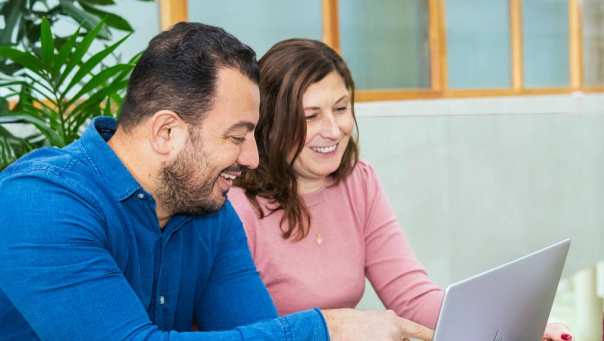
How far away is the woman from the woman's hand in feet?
1.10

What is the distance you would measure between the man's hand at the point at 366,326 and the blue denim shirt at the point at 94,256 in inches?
1.0

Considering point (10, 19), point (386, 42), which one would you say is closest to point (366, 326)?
point (10, 19)

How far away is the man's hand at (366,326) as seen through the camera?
115 cm

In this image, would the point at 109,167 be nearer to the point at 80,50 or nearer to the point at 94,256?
the point at 94,256

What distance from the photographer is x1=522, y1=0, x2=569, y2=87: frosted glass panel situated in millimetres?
5238

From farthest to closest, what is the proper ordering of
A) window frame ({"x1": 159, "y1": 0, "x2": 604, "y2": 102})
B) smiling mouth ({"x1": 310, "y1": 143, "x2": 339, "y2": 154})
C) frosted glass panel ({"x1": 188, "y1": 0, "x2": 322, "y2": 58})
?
window frame ({"x1": 159, "y1": 0, "x2": 604, "y2": 102}), frosted glass panel ({"x1": 188, "y1": 0, "x2": 322, "y2": 58}), smiling mouth ({"x1": 310, "y1": 143, "x2": 339, "y2": 154})

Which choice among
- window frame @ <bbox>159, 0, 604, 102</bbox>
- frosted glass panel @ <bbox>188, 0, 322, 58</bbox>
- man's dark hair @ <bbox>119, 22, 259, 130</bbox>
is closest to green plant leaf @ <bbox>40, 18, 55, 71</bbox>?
man's dark hair @ <bbox>119, 22, 259, 130</bbox>

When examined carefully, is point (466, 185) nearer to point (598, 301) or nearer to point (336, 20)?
point (336, 20)

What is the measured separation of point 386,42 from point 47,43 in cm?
257

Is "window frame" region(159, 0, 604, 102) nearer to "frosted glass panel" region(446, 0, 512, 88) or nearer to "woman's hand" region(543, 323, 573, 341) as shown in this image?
"frosted glass panel" region(446, 0, 512, 88)

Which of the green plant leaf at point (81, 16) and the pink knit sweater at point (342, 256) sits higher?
the green plant leaf at point (81, 16)

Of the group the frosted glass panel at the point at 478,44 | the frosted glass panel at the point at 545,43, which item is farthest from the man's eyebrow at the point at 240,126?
the frosted glass panel at the point at 545,43

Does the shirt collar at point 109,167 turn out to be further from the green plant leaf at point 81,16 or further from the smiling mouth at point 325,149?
the green plant leaf at point 81,16

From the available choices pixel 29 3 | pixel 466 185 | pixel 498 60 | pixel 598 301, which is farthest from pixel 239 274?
pixel 498 60
